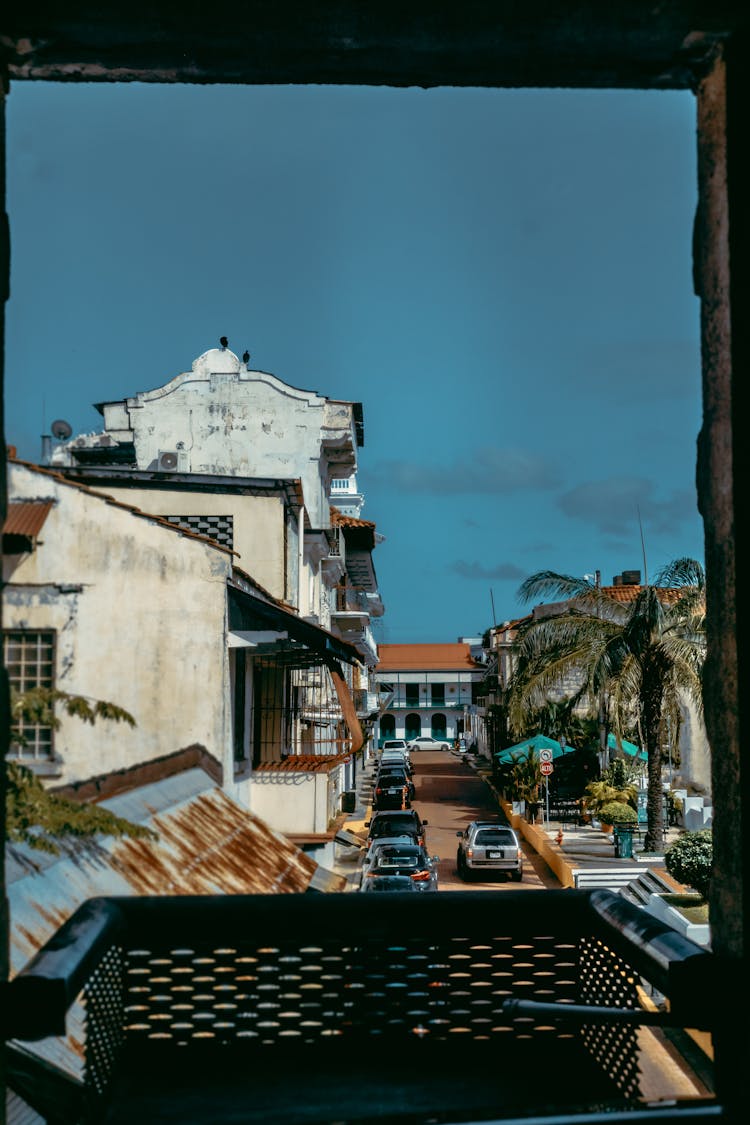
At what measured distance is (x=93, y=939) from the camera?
107 inches

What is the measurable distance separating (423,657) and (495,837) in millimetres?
74559

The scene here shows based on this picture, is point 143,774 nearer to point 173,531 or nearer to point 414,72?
point 173,531

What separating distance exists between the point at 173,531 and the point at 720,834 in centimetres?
1013

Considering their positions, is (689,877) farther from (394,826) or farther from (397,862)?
(394,826)

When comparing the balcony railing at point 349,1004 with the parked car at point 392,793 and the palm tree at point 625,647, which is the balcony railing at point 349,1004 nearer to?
the palm tree at point 625,647

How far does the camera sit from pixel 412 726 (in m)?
95.2

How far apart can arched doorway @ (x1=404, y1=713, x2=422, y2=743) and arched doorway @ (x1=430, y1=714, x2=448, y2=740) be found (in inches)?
47.9

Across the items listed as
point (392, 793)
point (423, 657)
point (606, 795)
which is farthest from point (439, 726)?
point (606, 795)

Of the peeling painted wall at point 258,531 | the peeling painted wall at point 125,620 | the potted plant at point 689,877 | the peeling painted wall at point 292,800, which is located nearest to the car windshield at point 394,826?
the potted plant at point 689,877

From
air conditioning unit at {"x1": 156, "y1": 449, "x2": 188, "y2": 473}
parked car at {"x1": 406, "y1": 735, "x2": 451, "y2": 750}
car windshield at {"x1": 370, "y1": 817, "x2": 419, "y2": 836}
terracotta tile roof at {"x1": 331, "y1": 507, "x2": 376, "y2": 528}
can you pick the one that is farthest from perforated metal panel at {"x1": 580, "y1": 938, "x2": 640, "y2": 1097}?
parked car at {"x1": 406, "y1": 735, "x2": 451, "y2": 750}

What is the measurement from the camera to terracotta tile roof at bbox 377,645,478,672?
96000 millimetres

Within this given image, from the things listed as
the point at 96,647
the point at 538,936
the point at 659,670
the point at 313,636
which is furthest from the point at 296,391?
the point at 538,936

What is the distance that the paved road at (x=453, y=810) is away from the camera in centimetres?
2425

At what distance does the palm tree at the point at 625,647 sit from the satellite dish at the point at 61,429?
376 inches
